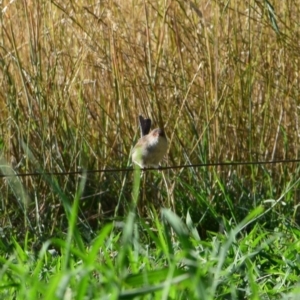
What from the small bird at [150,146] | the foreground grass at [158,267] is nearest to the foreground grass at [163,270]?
the foreground grass at [158,267]

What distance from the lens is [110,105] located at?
4875mm

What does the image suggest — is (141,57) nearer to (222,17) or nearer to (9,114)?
(222,17)

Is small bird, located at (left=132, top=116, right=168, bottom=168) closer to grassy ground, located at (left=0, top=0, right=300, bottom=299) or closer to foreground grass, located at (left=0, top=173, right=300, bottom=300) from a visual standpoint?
grassy ground, located at (left=0, top=0, right=300, bottom=299)

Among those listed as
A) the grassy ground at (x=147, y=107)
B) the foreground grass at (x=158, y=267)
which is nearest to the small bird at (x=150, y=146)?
the grassy ground at (x=147, y=107)

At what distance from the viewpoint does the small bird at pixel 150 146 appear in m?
4.26

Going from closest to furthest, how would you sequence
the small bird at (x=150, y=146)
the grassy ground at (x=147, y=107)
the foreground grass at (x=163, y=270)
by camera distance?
the foreground grass at (x=163, y=270), the small bird at (x=150, y=146), the grassy ground at (x=147, y=107)

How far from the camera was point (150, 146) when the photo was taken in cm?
424

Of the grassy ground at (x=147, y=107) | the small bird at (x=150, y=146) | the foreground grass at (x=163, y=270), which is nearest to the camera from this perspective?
the foreground grass at (x=163, y=270)

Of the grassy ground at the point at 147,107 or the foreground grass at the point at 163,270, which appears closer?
the foreground grass at the point at 163,270

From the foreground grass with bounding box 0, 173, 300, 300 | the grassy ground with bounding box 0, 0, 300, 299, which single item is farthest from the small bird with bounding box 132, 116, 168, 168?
the foreground grass with bounding box 0, 173, 300, 300

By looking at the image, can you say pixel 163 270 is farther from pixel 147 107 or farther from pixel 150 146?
pixel 147 107

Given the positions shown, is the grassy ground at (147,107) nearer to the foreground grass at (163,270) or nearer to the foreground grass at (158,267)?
the foreground grass at (158,267)

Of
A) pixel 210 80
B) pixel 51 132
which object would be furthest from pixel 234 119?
pixel 51 132

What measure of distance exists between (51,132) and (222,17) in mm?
1093
